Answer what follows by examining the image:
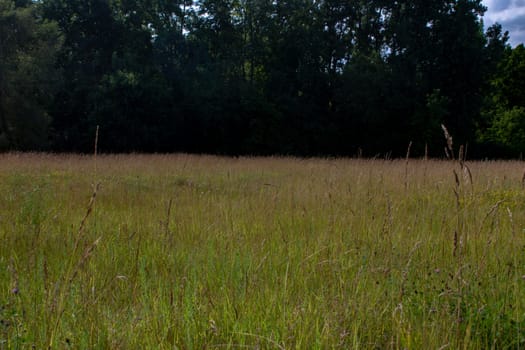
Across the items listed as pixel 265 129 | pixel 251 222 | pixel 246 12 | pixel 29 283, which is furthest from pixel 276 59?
pixel 29 283

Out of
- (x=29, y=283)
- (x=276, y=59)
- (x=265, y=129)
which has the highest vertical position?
(x=276, y=59)

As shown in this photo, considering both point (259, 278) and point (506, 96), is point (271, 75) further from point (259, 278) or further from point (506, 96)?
point (259, 278)

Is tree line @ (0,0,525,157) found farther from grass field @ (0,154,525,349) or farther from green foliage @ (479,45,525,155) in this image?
grass field @ (0,154,525,349)

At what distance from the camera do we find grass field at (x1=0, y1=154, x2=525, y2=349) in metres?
1.67

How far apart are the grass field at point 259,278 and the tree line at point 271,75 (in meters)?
17.1

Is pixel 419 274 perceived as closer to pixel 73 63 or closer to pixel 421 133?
pixel 421 133

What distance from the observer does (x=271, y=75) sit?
82.8ft

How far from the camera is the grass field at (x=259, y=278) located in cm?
167

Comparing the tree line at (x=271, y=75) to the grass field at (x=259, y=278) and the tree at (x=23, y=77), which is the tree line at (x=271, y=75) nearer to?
the tree at (x=23, y=77)

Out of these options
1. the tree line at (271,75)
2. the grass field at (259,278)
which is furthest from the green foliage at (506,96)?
the grass field at (259,278)

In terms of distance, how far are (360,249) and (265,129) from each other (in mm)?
20778

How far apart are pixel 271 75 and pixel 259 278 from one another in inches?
940

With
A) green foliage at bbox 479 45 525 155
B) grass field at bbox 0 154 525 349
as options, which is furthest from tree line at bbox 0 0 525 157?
grass field at bbox 0 154 525 349

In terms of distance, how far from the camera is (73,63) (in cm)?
2308
